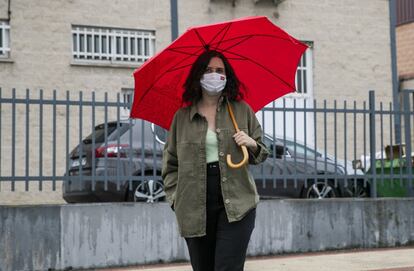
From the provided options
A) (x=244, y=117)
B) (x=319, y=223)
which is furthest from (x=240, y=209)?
(x=319, y=223)

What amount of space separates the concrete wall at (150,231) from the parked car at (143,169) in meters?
0.33

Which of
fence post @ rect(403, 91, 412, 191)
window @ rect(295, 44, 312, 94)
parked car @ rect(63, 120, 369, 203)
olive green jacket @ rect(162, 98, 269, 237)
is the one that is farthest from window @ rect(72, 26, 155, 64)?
olive green jacket @ rect(162, 98, 269, 237)

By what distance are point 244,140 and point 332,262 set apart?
4.60 metres

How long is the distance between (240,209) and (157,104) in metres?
0.95

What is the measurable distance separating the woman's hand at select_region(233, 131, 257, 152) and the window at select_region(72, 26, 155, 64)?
43.5ft

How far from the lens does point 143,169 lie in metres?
8.52

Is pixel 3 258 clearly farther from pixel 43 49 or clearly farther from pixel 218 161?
pixel 43 49

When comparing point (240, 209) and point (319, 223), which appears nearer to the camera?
point (240, 209)

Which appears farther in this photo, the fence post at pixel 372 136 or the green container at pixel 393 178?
the green container at pixel 393 178

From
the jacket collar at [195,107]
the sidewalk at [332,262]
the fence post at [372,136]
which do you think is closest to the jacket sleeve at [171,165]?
the jacket collar at [195,107]

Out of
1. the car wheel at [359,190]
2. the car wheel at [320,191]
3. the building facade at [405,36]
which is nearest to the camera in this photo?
the car wheel at [359,190]

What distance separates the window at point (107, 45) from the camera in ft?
55.5

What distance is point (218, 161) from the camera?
4.03 metres

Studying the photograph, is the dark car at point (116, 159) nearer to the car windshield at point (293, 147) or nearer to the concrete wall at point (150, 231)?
the concrete wall at point (150, 231)
